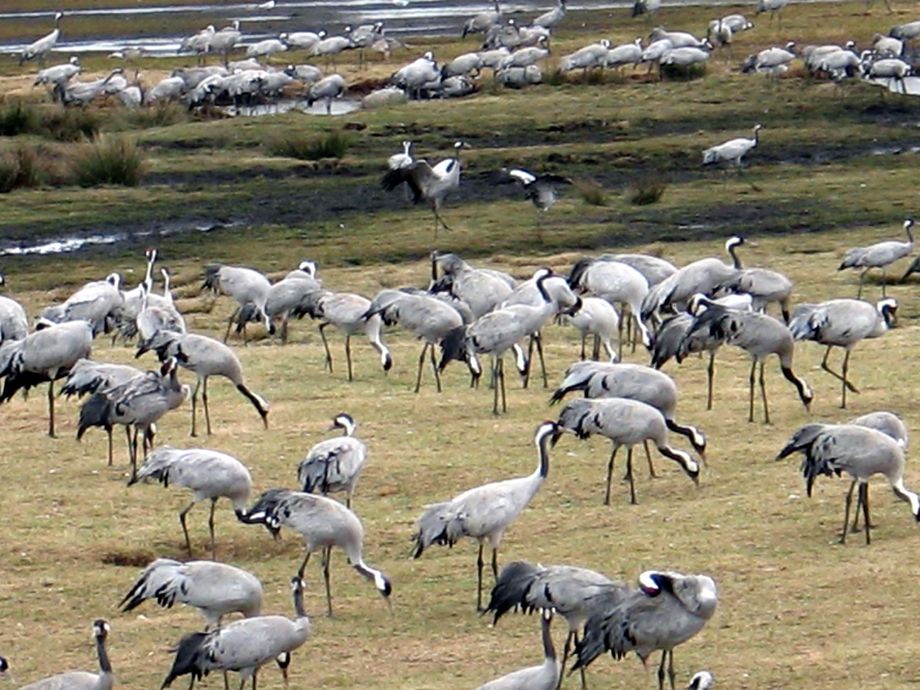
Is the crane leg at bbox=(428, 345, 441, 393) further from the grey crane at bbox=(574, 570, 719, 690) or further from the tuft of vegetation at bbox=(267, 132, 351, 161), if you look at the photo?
the tuft of vegetation at bbox=(267, 132, 351, 161)

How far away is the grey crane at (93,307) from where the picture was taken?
62.8 feet

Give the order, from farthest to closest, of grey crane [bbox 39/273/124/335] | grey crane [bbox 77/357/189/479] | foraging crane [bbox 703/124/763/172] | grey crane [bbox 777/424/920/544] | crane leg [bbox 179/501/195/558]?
foraging crane [bbox 703/124/763/172]
grey crane [bbox 39/273/124/335]
grey crane [bbox 77/357/189/479]
crane leg [bbox 179/501/195/558]
grey crane [bbox 777/424/920/544]

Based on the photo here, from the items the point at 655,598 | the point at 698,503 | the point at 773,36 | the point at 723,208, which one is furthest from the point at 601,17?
the point at 655,598

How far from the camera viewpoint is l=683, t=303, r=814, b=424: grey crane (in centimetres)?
1656

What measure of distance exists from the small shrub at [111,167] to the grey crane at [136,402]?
624 inches

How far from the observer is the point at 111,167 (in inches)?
1213

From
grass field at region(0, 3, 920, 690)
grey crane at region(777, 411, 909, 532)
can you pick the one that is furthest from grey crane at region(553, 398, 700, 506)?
grey crane at region(777, 411, 909, 532)

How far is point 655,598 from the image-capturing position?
10367 mm

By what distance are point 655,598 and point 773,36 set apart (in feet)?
130

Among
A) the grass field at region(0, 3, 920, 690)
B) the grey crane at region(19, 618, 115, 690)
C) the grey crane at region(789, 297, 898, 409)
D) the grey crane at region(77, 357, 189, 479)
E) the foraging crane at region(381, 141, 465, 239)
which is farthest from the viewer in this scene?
the foraging crane at region(381, 141, 465, 239)

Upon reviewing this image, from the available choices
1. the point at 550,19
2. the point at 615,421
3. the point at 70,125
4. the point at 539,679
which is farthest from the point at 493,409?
the point at 550,19

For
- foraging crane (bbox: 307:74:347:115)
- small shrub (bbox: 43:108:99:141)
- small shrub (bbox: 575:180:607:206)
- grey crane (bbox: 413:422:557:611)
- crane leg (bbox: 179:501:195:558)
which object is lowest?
foraging crane (bbox: 307:74:347:115)

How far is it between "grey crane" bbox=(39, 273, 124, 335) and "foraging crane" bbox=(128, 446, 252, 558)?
6.03 metres

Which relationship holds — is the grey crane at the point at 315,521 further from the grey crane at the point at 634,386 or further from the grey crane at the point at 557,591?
the grey crane at the point at 634,386
